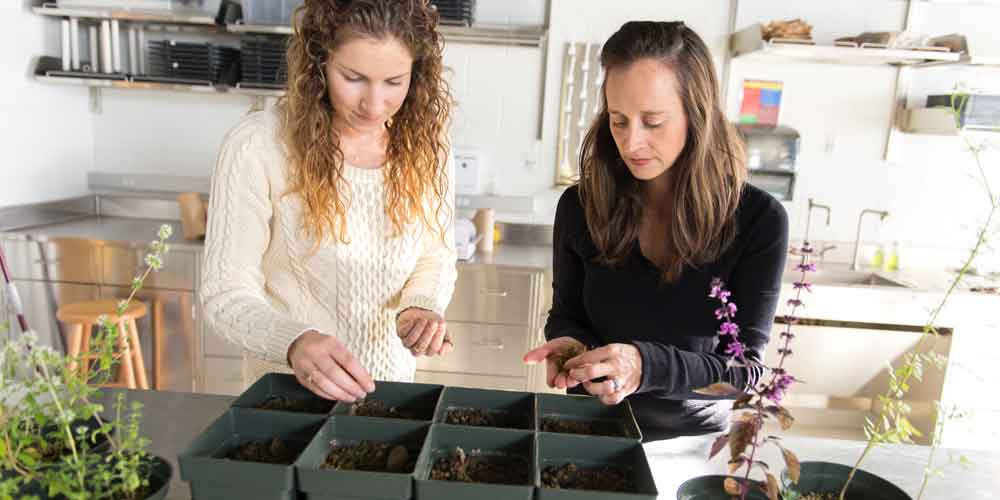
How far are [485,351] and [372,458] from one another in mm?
2151

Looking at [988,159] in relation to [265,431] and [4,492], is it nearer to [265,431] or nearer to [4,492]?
[265,431]

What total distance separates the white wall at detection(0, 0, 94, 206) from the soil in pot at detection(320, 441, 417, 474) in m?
2.96

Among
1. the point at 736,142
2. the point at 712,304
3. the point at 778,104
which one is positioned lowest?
the point at 712,304

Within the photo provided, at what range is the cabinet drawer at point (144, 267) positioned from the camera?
2898 mm

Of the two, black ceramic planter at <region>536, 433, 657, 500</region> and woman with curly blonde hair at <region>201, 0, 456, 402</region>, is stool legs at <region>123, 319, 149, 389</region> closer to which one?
woman with curly blonde hair at <region>201, 0, 456, 402</region>

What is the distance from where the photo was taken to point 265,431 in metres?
0.91

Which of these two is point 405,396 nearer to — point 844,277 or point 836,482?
point 836,482

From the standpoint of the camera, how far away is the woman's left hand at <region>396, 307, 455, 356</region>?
1.24 metres

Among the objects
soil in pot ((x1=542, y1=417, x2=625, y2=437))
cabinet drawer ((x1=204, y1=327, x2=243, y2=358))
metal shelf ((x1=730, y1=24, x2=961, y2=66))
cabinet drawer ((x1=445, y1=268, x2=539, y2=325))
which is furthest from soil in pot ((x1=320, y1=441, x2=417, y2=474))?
metal shelf ((x1=730, y1=24, x2=961, y2=66))

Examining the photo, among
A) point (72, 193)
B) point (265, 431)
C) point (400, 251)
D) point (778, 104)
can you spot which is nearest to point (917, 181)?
point (778, 104)

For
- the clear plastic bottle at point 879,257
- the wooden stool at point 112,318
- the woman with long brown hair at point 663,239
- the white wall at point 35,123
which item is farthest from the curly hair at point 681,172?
the white wall at point 35,123

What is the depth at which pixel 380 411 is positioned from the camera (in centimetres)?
101

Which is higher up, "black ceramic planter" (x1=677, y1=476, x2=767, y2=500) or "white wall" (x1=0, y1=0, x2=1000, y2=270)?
"white wall" (x1=0, y1=0, x2=1000, y2=270)

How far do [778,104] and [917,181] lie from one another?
848mm
